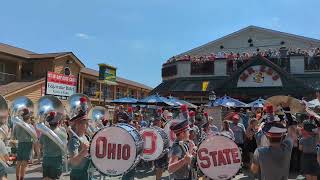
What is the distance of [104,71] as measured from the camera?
127 feet

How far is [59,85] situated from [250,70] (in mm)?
12116

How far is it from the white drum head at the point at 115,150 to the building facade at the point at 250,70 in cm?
1982

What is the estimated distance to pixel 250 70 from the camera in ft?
88.9

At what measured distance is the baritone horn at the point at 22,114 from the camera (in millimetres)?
10117

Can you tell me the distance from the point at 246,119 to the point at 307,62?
469 inches

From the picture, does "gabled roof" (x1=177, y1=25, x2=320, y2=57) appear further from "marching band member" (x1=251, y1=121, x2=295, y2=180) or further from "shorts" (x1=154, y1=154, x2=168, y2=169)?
"marching band member" (x1=251, y1=121, x2=295, y2=180)

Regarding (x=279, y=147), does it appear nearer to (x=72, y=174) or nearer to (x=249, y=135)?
(x=72, y=174)

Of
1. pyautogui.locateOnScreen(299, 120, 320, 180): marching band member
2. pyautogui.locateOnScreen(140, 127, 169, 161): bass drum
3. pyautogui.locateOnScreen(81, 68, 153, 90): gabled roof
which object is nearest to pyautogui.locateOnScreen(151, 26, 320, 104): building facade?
pyautogui.locateOnScreen(81, 68, 153, 90): gabled roof

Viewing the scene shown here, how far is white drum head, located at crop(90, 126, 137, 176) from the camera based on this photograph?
6.56m

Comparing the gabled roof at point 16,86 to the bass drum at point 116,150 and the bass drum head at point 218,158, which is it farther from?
the bass drum head at point 218,158

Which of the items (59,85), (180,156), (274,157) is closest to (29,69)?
(59,85)

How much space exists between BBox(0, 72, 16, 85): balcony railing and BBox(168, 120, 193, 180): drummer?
27110 millimetres

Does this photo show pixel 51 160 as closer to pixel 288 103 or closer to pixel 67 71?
pixel 288 103

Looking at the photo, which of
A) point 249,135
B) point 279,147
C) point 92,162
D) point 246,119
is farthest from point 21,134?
point 246,119
